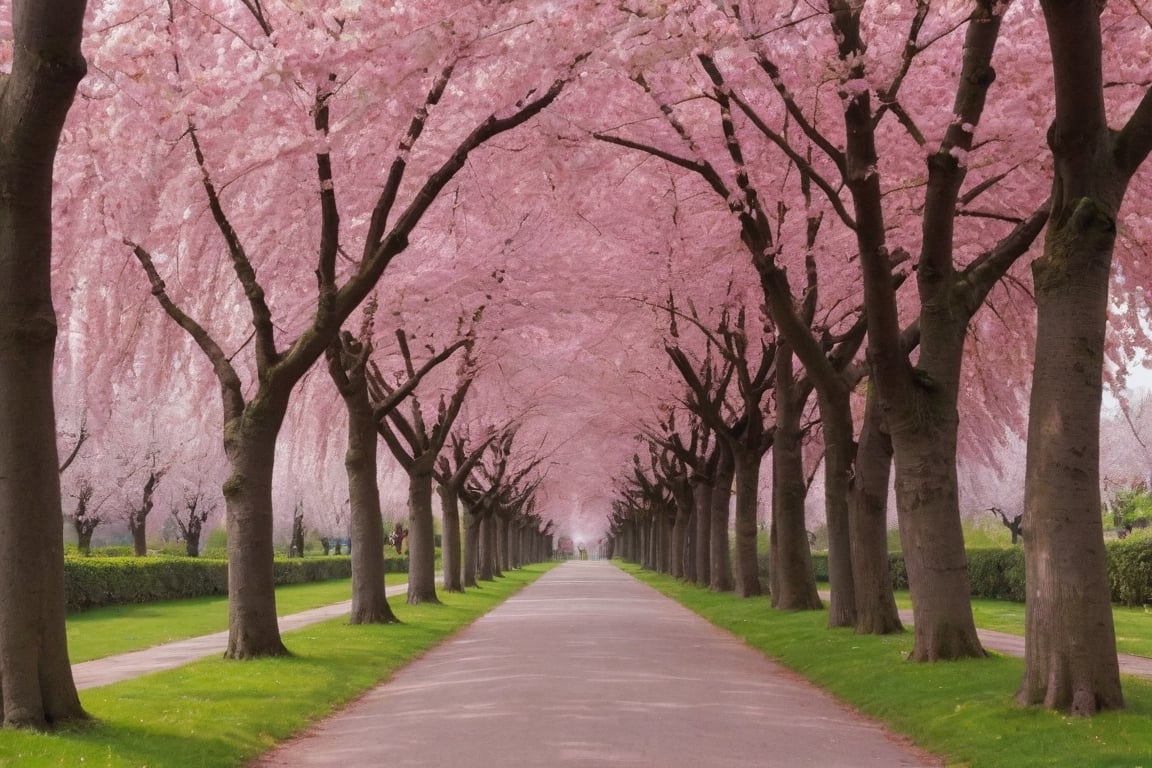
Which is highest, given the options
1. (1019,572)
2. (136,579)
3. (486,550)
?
(136,579)

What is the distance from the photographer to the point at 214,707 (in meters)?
10.7

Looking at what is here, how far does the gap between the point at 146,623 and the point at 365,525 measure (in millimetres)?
6643

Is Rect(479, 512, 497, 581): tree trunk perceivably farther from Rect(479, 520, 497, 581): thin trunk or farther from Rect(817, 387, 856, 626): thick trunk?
Rect(817, 387, 856, 626): thick trunk

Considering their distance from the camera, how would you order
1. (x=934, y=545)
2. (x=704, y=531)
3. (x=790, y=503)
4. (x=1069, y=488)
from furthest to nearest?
(x=704, y=531) < (x=790, y=503) < (x=934, y=545) < (x=1069, y=488)

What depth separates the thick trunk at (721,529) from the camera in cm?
3388

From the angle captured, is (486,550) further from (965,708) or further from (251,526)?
(965,708)

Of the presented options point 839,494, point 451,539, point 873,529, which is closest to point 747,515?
point 839,494

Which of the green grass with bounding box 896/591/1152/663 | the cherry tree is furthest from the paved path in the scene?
the green grass with bounding box 896/591/1152/663

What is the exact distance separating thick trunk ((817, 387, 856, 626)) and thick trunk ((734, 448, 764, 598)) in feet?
29.3

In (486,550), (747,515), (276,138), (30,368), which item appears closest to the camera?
(30,368)

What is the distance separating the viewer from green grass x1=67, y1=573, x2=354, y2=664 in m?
19.8

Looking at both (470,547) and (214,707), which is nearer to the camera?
(214,707)

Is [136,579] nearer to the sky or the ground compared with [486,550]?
nearer to the sky

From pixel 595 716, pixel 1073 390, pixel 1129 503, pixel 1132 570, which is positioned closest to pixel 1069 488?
pixel 1073 390
